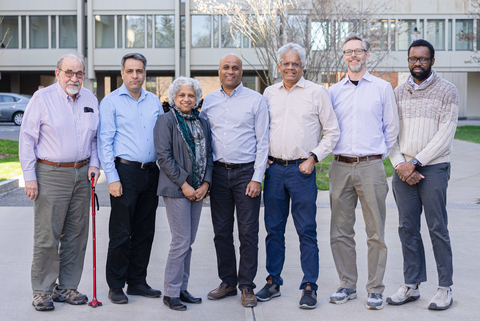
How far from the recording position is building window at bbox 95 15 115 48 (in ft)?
113

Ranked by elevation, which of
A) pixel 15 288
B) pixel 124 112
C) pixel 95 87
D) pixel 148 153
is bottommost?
pixel 15 288

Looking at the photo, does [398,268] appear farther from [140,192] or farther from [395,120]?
[140,192]

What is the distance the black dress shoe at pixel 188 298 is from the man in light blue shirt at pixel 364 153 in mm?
1213

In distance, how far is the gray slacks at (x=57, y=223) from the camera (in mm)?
4578

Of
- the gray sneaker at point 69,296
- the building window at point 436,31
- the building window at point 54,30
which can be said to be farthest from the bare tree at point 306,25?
the building window at point 54,30

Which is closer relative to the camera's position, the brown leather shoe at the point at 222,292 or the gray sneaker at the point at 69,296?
Answer: the gray sneaker at the point at 69,296

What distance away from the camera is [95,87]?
3862 cm

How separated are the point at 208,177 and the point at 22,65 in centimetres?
3444

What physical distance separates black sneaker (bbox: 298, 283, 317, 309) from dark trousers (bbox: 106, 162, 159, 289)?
1.51m

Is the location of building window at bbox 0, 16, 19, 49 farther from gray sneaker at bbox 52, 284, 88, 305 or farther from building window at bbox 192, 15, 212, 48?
gray sneaker at bbox 52, 284, 88, 305

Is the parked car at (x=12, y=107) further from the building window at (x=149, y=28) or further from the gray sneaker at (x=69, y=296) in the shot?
the gray sneaker at (x=69, y=296)

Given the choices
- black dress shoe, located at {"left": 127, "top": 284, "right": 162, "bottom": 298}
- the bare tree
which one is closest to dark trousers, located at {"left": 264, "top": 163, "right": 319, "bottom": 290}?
black dress shoe, located at {"left": 127, "top": 284, "right": 162, "bottom": 298}

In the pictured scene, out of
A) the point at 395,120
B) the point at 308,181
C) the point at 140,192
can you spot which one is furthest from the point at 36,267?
the point at 395,120

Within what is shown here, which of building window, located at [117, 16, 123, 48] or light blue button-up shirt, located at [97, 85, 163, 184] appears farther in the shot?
building window, located at [117, 16, 123, 48]
